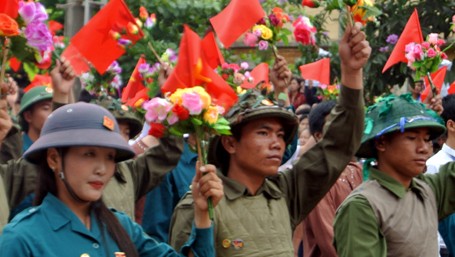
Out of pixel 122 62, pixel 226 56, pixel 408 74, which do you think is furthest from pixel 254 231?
pixel 122 62

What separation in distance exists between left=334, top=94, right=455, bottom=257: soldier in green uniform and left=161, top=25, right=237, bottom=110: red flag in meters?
0.95

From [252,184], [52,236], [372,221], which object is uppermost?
[52,236]

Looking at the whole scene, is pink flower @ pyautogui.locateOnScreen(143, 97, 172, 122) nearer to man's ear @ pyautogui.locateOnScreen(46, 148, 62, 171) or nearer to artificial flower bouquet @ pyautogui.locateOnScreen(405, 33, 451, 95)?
man's ear @ pyautogui.locateOnScreen(46, 148, 62, 171)

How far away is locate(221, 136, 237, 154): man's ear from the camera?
237 inches

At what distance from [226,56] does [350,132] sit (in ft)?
26.0

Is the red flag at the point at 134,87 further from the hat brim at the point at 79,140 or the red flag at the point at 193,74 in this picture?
the hat brim at the point at 79,140

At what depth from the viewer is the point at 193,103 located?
5.01m

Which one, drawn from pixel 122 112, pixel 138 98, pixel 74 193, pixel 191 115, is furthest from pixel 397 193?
pixel 122 112

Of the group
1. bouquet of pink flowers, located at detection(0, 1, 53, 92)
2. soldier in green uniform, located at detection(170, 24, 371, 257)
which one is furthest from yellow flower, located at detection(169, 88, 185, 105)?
bouquet of pink flowers, located at detection(0, 1, 53, 92)

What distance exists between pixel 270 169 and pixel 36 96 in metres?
3.08

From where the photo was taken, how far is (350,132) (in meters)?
6.02

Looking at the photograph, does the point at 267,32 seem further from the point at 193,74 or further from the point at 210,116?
the point at 210,116

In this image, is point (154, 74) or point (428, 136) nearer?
point (428, 136)

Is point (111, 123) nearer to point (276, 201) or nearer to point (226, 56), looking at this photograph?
point (276, 201)
